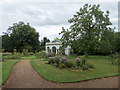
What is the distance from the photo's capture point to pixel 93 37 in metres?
14.9

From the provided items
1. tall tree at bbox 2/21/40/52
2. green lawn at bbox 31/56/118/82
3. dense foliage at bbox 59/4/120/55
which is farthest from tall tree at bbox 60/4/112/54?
tall tree at bbox 2/21/40/52

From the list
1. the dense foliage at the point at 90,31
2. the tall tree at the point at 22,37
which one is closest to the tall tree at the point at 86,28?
A: the dense foliage at the point at 90,31

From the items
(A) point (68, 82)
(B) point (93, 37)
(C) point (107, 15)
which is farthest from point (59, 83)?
(C) point (107, 15)

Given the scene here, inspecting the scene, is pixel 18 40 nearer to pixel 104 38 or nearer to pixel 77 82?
pixel 104 38

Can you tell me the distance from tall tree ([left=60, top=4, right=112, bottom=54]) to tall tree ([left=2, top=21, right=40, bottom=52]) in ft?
56.2

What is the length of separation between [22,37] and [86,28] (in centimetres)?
2219

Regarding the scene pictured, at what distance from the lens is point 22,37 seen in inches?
1208

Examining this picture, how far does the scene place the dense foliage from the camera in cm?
1513

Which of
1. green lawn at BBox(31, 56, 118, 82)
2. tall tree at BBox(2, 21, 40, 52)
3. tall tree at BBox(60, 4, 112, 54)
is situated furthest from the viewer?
tall tree at BBox(2, 21, 40, 52)

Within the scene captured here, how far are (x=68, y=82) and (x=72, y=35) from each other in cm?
1209

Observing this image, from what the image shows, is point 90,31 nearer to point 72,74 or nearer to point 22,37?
point 72,74

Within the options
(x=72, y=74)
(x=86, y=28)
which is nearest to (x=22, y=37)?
(x=86, y=28)

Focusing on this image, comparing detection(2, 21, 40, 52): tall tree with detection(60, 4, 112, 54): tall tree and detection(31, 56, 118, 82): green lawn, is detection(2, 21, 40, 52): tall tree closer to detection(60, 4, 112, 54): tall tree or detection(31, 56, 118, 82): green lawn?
detection(60, 4, 112, 54): tall tree

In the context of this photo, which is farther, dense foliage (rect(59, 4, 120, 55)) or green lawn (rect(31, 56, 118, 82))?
dense foliage (rect(59, 4, 120, 55))
